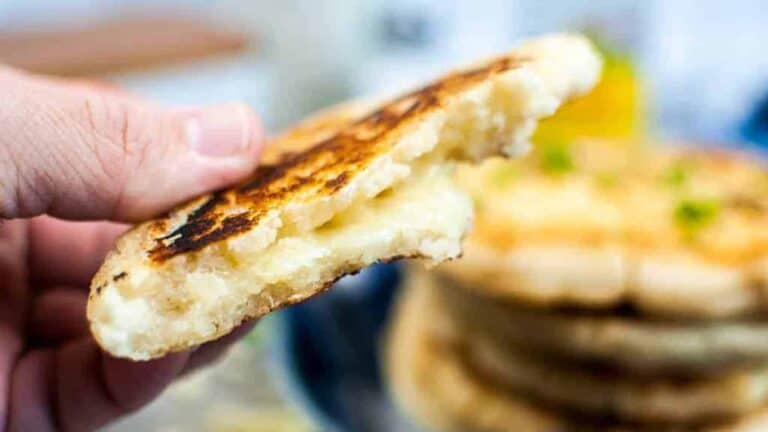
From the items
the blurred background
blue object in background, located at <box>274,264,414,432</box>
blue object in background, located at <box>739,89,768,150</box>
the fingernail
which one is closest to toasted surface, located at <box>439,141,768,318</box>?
blue object in background, located at <box>274,264,414,432</box>

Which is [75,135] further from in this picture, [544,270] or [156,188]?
[544,270]

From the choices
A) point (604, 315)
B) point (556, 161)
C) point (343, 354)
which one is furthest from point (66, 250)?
point (556, 161)

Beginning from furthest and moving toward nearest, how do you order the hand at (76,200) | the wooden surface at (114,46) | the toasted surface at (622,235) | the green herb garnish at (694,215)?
the wooden surface at (114,46)
the green herb garnish at (694,215)
the toasted surface at (622,235)
the hand at (76,200)

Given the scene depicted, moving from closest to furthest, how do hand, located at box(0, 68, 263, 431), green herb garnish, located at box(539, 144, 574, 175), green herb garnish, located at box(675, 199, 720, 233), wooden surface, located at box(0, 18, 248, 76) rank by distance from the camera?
1. hand, located at box(0, 68, 263, 431)
2. green herb garnish, located at box(675, 199, 720, 233)
3. green herb garnish, located at box(539, 144, 574, 175)
4. wooden surface, located at box(0, 18, 248, 76)

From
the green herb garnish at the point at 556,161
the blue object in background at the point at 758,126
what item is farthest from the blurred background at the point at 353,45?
the green herb garnish at the point at 556,161

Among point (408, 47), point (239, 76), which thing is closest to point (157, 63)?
point (239, 76)

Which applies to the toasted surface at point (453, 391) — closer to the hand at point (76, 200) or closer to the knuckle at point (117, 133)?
the hand at point (76, 200)

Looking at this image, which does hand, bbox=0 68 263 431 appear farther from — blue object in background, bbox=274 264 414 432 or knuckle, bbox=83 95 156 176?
blue object in background, bbox=274 264 414 432
